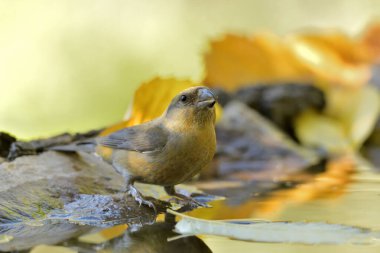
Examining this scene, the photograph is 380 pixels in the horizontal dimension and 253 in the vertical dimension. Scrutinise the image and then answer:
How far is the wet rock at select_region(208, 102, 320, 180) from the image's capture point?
9.40 ft

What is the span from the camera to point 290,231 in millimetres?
1443

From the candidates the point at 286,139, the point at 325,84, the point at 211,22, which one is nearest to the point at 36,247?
the point at 286,139

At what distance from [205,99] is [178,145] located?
136mm

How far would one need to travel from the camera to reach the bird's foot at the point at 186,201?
1.90 m

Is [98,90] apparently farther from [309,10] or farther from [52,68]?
[309,10]

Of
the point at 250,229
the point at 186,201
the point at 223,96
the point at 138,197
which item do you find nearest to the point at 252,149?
the point at 223,96

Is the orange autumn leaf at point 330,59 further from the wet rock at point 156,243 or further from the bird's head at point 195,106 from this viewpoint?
the wet rock at point 156,243

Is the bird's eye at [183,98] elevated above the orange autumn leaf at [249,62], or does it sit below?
below

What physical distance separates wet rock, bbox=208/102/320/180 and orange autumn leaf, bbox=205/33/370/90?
1.41 ft

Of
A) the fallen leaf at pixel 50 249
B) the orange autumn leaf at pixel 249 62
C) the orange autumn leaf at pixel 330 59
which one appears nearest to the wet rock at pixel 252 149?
the orange autumn leaf at pixel 249 62

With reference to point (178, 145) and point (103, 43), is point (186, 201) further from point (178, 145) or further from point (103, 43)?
point (103, 43)

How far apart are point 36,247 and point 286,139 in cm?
200

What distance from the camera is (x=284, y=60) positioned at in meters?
3.89

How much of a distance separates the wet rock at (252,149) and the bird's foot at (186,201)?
71 centimetres
